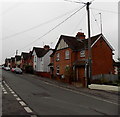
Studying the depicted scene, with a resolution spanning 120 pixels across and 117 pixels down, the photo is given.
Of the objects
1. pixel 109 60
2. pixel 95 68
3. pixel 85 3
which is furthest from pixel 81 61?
pixel 85 3

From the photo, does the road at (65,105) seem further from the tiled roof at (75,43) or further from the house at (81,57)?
the tiled roof at (75,43)

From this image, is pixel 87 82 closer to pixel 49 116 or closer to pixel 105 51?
pixel 105 51

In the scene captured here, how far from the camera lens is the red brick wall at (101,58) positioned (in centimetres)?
2994

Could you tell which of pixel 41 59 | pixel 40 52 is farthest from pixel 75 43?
pixel 40 52

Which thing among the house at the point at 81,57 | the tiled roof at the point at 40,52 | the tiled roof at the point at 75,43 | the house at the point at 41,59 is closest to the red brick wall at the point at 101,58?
the house at the point at 81,57

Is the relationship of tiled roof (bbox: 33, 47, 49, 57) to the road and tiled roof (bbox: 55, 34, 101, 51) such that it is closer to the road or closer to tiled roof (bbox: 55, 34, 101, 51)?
tiled roof (bbox: 55, 34, 101, 51)

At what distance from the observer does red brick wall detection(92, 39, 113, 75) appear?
2994 centimetres

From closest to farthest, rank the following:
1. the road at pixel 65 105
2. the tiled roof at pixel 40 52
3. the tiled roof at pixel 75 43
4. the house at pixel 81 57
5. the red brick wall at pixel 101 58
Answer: the road at pixel 65 105
the house at pixel 81 57
the red brick wall at pixel 101 58
the tiled roof at pixel 75 43
the tiled roof at pixel 40 52

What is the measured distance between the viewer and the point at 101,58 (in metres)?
30.7

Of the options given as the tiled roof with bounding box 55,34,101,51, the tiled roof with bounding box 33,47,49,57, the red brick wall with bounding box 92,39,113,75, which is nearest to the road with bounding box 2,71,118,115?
the red brick wall with bounding box 92,39,113,75

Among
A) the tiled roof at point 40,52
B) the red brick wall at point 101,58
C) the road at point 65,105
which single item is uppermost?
the tiled roof at point 40,52

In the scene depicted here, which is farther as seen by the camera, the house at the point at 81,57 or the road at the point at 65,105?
the house at the point at 81,57

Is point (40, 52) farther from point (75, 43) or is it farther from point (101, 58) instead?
point (101, 58)

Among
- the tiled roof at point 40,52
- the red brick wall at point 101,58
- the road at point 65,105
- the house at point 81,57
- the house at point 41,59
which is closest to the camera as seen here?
the road at point 65,105
